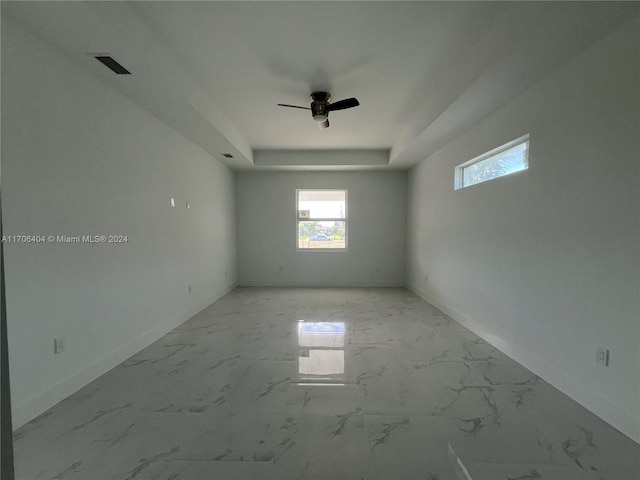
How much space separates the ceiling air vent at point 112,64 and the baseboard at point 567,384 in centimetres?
408

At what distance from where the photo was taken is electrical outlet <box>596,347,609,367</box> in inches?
77.3

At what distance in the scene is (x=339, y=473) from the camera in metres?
1.55

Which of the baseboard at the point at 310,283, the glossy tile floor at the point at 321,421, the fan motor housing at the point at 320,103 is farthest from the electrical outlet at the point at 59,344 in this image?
the baseboard at the point at 310,283

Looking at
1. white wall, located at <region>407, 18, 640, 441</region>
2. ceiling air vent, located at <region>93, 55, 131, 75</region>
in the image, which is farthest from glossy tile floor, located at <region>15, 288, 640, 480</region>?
ceiling air vent, located at <region>93, 55, 131, 75</region>

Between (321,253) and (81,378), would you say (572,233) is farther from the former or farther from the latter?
(321,253)

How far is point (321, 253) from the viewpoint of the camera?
6.50 meters

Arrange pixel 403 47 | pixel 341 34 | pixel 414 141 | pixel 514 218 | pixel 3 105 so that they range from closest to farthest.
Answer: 1. pixel 3 105
2. pixel 341 34
3. pixel 403 47
4. pixel 514 218
5. pixel 414 141

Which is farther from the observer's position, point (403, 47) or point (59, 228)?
point (403, 47)

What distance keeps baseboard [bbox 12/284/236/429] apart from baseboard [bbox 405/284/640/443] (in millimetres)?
3645

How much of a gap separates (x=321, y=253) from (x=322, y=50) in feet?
14.5

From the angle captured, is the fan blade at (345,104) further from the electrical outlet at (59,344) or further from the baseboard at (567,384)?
the electrical outlet at (59,344)

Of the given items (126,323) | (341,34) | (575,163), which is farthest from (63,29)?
(575,163)

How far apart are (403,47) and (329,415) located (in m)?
2.85

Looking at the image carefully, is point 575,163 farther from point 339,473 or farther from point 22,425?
point 22,425
